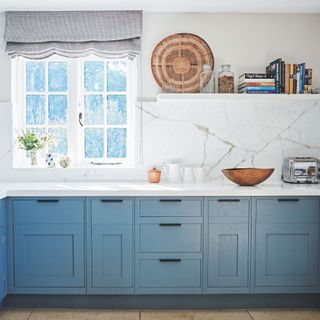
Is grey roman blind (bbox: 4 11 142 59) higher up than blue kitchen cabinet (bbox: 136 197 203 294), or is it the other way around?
grey roman blind (bbox: 4 11 142 59)

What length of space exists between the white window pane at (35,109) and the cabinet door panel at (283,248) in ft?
7.02

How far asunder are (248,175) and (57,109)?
5.91ft

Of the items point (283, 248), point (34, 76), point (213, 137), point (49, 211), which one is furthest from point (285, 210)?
point (34, 76)

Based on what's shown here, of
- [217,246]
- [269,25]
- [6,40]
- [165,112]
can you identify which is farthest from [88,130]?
[269,25]

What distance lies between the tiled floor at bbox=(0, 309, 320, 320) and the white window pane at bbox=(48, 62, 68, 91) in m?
1.91

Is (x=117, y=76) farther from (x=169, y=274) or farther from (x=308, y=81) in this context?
(x=169, y=274)

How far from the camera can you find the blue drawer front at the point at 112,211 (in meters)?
3.39

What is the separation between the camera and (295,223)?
3.42 metres

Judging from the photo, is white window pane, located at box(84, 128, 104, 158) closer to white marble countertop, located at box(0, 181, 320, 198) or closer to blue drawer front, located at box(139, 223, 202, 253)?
white marble countertop, located at box(0, 181, 320, 198)

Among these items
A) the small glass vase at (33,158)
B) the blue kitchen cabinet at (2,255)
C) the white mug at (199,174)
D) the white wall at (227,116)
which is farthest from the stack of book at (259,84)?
the blue kitchen cabinet at (2,255)

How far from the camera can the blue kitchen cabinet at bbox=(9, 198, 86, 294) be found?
3.39 meters

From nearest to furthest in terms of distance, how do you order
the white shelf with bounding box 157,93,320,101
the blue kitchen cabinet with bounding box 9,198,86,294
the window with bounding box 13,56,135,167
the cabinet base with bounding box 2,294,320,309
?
the blue kitchen cabinet with bounding box 9,198,86,294 → the cabinet base with bounding box 2,294,320,309 → the white shelf with bounding box 157,93,320,101 → the window with bounding box 13,56,135,167

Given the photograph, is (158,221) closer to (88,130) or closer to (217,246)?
(217,246)

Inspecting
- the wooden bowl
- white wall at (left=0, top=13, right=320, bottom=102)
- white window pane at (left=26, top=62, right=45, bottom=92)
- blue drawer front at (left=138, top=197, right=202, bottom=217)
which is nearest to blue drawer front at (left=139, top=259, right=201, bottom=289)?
blue drawer front at (left=138, top=197, right=202, bottom=217)
